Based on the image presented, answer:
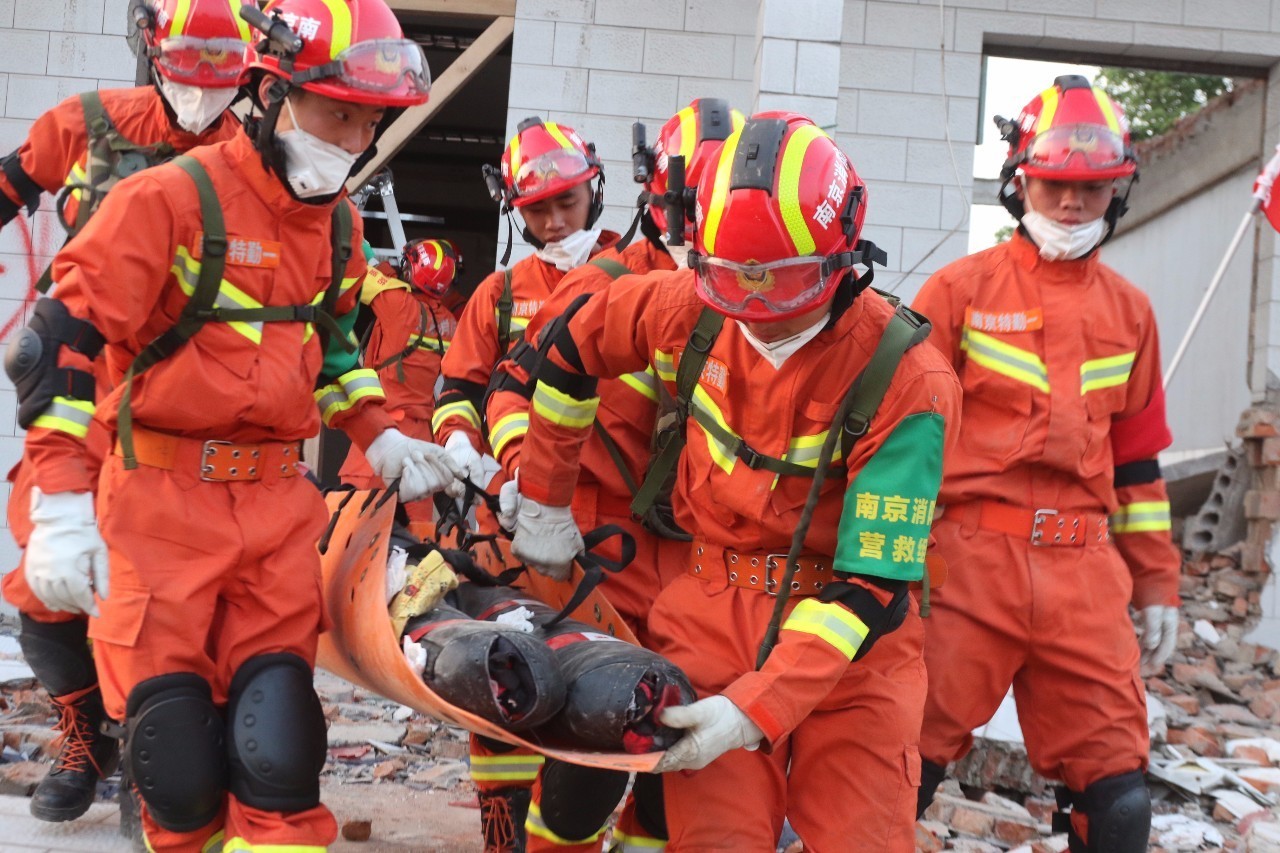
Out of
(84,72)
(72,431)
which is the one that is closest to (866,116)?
(84,72)

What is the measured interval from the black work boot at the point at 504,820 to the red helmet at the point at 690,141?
1.69 m

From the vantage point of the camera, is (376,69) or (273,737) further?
(376,69)

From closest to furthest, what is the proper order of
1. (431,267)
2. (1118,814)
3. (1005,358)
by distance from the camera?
(1118,814), (1005,358), (431,267)

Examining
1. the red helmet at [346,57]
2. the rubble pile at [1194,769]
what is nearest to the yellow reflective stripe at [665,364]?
the red helmet at [346,57]

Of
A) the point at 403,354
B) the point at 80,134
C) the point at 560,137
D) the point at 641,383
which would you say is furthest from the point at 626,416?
the point at 403,354

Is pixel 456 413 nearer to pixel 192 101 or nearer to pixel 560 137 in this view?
pixel 560 137

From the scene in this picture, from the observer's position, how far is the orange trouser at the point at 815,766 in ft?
9.53

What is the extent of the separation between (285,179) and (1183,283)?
1224 centimetres

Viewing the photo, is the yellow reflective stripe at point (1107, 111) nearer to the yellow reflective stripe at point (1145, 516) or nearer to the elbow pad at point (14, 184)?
the yellow reflective stripe at point (1145, 516)

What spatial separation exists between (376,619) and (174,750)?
1.56ft

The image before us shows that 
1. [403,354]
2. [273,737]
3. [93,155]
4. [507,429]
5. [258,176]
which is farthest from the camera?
[403,354]

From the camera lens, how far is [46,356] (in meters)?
2.83

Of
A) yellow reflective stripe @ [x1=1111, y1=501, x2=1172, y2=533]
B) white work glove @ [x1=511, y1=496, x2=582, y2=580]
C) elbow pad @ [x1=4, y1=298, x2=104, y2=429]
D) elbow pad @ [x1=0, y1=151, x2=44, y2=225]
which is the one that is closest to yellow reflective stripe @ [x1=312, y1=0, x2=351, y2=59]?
elbow pad @ [x1=4, y1=298, x2=104, y2=429]

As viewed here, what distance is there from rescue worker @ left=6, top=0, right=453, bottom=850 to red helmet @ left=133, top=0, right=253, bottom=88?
1.18 meters
